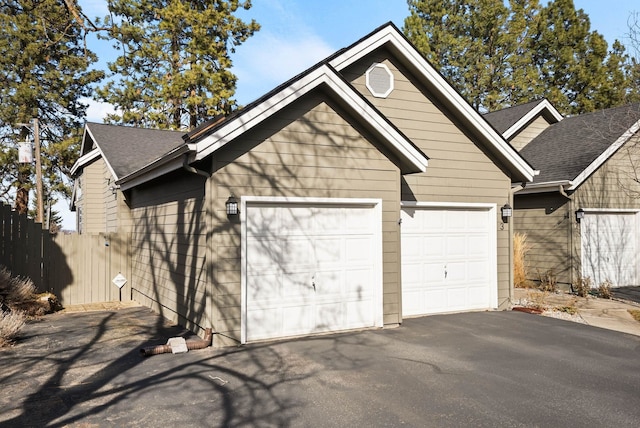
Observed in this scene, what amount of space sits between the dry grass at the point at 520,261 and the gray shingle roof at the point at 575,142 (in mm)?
1882

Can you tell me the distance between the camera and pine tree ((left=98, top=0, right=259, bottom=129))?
25.5 metres

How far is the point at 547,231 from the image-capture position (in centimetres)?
1457

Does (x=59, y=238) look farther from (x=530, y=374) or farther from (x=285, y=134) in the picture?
(x=530, y=374)

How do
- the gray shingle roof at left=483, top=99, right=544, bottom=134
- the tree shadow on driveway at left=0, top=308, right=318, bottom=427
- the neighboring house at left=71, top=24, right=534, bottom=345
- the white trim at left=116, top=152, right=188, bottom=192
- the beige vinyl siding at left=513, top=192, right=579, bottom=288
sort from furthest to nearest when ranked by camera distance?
the gray shingle roof at left=483, top=99, right=544, bottom=134 < the beige vinyl siding at left=513, top=192, right=579, bottom=288 < the white trim at left=116, top=152, right=188, bottom=192 < the neighboring house at left=71, top=24, right=534, bottom=345 < the tree shadow on driveway at left=0, top=308, right=318, bottom=427

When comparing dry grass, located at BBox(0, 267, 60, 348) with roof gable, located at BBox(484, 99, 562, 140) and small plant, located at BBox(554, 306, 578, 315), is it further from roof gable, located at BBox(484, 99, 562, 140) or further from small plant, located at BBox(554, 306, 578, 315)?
roof gable, located at BBox(484, 99, 562, 140)

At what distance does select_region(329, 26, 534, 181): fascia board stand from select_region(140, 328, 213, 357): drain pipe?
5830mm

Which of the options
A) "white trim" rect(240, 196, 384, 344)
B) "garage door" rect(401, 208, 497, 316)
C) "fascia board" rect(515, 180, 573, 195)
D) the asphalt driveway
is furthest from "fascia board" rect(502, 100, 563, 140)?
"white trim" rect(240, 196, 384, 344)

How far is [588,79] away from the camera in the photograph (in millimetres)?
29484

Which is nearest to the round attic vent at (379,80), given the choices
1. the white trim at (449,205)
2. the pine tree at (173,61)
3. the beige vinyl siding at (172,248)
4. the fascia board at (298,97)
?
the fascia board at (298,97)

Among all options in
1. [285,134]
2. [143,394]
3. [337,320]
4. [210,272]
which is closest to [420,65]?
[285,134]

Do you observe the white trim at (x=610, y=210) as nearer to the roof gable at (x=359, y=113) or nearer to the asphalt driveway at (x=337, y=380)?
the roof gable at (x=359, y=113)

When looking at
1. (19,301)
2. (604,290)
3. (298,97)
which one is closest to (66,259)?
(19,301)

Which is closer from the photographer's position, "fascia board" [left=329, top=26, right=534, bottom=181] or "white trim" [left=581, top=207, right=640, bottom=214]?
"fascia board" [left=329, top=26, right=534, bottom=181]

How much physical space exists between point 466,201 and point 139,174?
7186 mm
